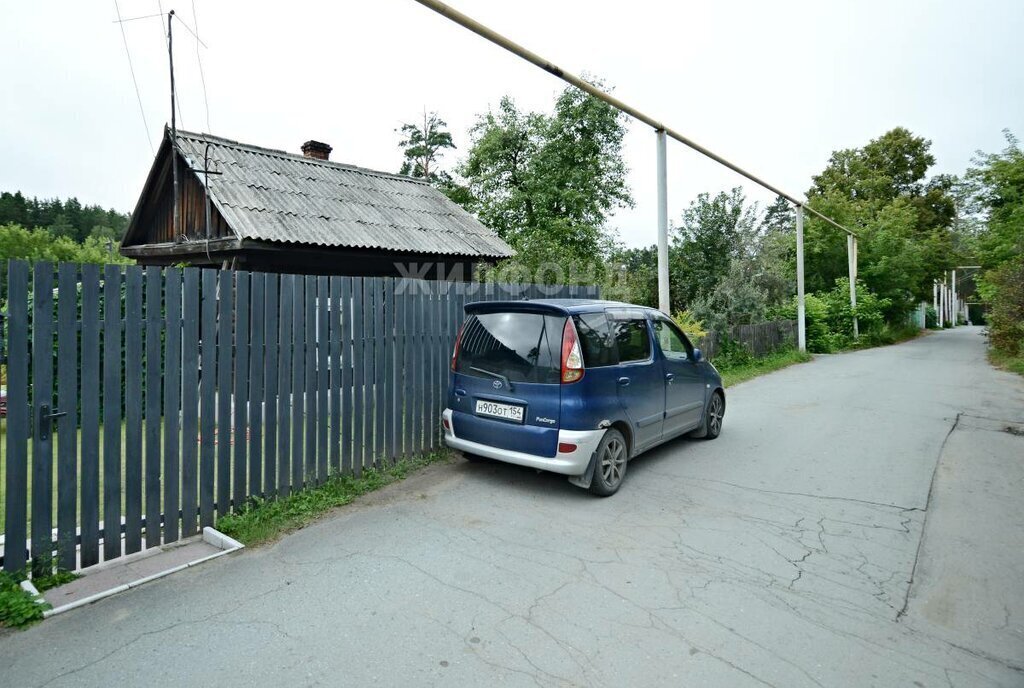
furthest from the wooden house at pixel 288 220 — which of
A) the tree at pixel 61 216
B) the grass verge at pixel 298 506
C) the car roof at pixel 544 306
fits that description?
the tree at pixel 61 216

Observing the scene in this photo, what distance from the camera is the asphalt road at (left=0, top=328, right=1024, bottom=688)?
268 centimetres

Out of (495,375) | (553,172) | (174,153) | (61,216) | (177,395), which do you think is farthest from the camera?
(61,216)

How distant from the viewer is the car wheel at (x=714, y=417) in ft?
23.4

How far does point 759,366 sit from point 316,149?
13518mm

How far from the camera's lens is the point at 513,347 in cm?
→ 516

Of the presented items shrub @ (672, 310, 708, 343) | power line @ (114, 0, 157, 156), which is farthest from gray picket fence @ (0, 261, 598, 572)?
shrub @ (672, 310, 708, 343)

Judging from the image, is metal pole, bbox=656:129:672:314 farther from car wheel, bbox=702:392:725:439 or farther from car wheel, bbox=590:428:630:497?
car wheel, bbox=590:428:630:497

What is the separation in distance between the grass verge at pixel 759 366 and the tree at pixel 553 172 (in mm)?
7658

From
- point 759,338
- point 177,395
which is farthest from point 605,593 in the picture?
point 759,338

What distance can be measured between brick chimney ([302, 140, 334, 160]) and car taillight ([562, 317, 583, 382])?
1335cm

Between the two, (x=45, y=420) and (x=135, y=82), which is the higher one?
(x=135, y=82)

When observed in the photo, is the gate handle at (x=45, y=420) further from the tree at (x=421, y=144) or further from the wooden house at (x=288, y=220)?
the tree at (x=421, y=144)

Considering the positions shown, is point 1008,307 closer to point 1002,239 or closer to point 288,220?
point 1002,239

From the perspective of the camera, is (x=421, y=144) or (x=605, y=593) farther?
(x=421, y=144)
